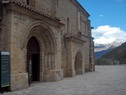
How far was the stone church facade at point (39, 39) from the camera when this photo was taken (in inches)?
351

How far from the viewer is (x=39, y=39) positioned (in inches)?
489

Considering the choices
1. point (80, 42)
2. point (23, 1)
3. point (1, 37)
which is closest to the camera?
point (1, 37)

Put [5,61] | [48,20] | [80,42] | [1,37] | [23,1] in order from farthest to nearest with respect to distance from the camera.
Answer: [80,42] < [48,20] < [23,1] < [1,37] < [5,61]

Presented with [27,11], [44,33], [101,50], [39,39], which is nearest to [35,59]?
[39,39]

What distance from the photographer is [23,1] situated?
10.8 meters

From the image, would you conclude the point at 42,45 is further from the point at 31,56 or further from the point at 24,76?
the point at 24,76

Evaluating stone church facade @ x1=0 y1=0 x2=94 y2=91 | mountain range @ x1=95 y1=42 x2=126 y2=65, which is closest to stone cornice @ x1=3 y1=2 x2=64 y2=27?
stone church facade @ x1=0 y1=0 x2=94 y2=91

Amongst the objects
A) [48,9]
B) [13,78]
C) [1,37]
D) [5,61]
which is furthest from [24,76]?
[48,9]

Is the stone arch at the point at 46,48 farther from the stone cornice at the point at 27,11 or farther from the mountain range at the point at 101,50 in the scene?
the mountain range at the point at 101,50

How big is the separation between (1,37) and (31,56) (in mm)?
3442

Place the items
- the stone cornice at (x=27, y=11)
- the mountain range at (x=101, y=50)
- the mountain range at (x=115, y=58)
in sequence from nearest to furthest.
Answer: the stone cornice at (x=27, y=11) < the mountain range at (x=115, y=58) < the mountain range at (x=101, y=50)

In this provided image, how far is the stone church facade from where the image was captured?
Answer: 351 inches

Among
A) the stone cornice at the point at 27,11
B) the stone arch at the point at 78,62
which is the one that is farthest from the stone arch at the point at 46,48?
the stone arch at the point at 78,62

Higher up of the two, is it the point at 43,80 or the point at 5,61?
the point at 5,61
